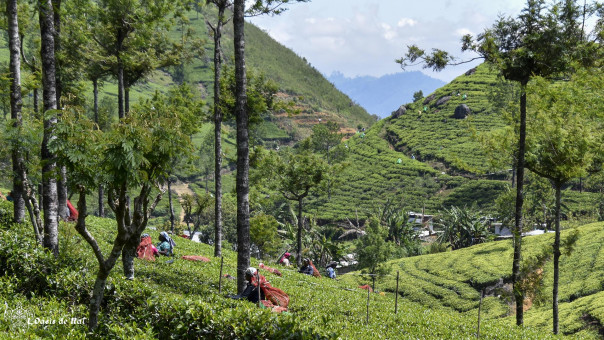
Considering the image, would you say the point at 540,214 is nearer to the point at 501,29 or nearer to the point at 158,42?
the point at 501,29

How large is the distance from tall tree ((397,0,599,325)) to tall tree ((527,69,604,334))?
915 mm

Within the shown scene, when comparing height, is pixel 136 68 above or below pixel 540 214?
above

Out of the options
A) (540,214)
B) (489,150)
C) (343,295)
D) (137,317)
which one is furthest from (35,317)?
(540,214)

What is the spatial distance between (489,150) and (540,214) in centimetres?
5125

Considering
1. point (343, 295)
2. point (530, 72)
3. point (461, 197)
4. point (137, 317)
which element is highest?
point (530, 72)

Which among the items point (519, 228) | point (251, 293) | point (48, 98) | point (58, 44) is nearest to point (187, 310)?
point (251, 293)

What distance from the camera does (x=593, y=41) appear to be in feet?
53.6

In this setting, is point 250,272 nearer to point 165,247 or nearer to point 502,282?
point 165,247

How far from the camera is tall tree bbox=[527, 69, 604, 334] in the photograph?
1819 centimetres

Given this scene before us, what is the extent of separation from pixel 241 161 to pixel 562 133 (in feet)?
47.1

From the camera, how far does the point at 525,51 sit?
17125 mm

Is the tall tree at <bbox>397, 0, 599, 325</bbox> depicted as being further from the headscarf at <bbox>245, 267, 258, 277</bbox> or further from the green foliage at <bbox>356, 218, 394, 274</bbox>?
the green foliage at <bbox>356, 218, 394, 274</bbox>

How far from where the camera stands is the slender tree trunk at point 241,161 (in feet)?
41.1

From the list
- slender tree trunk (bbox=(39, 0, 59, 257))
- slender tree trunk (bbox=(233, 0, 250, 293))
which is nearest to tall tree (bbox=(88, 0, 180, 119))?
slender tree trunk (bbox=(39, 0, 59, 257))
